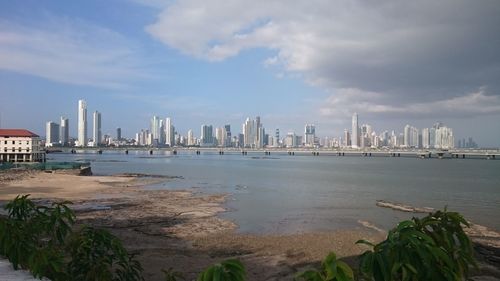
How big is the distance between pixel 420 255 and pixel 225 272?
1382 mm

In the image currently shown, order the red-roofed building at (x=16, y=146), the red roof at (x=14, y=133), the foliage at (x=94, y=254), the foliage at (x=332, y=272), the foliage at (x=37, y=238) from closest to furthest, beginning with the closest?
the foliage at (x=332, y=272) < the foliage at (x=94, y=254) < the foliage at (x=37, y=238) < the red-roofed building at (x=16, y=146) < the red roof at (x=14, y=133)

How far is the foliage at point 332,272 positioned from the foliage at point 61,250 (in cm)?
319

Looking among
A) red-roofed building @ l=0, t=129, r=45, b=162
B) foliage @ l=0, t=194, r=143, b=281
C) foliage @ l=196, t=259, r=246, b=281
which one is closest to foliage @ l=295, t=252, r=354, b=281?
foliage @ l=196, t=259, r=246, b=281

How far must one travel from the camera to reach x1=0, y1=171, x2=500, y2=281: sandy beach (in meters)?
17.2

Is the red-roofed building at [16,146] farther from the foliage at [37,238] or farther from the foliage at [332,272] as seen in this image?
the foliage at [332,272]

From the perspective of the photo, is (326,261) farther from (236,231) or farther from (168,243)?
(236,231)

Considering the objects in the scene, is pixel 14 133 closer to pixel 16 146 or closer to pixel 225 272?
pixel 16 146

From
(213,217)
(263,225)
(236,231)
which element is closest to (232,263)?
(236,231)

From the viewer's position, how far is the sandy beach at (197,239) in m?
17.2

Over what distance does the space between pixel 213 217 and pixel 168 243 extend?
947 cm

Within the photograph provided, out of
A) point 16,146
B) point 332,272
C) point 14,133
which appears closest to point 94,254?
point 332,272

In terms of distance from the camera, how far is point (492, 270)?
16.7 m

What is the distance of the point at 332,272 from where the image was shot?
2840 mm

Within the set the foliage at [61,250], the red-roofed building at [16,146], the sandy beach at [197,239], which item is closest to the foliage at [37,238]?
the foliage at [61,250]
